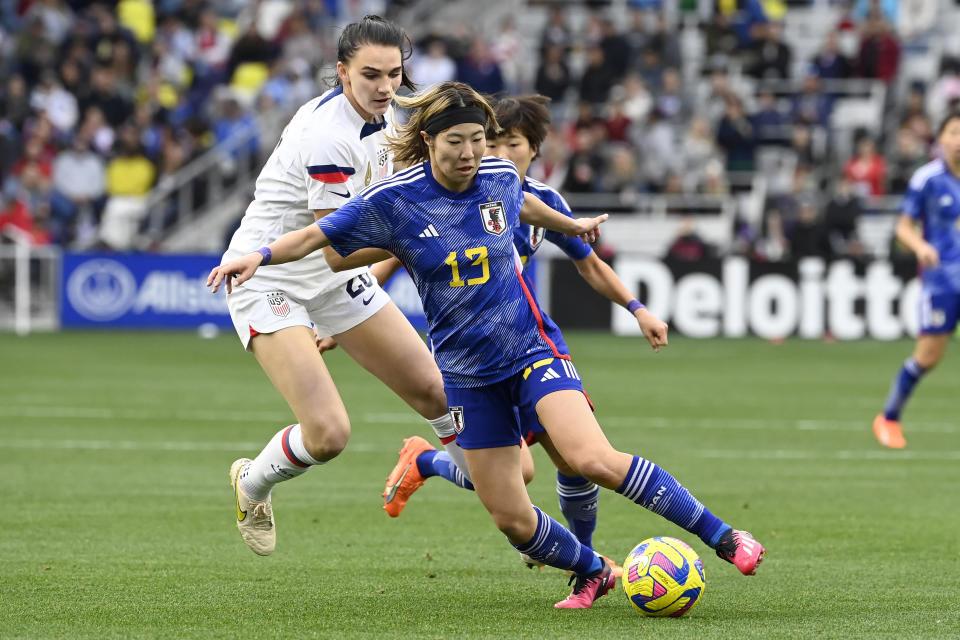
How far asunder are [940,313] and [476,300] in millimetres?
6681

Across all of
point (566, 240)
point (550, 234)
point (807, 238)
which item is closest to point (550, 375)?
point (566, 240)

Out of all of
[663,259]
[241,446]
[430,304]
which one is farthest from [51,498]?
[663,259]

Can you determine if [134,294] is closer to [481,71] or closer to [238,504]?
[481,71]

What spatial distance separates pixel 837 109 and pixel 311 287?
2059cm

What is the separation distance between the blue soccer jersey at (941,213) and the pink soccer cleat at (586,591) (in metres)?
6.20

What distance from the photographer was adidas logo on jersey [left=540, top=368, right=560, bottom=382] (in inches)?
236

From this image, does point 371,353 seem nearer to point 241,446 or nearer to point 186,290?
point 241,446

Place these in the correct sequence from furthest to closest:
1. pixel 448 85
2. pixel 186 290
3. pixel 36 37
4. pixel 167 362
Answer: pixel 36 37 → pixel 186 290 → pixel 167 362 → pixel 448 85

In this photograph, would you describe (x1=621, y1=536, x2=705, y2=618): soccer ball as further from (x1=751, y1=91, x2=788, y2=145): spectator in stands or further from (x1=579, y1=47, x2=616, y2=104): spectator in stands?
(x1=579, y1=47, x2=616, y2=104): spectator in stands

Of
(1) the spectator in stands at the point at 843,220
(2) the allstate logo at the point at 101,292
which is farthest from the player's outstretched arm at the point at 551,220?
(2) the allstate logo at the point at 101,292

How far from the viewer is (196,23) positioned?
28.3m

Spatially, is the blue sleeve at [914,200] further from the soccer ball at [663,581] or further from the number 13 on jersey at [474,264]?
the number 13 on jersey at [474,264]

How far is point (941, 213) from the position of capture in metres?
11.8

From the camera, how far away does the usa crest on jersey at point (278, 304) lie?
7027 millimetres
